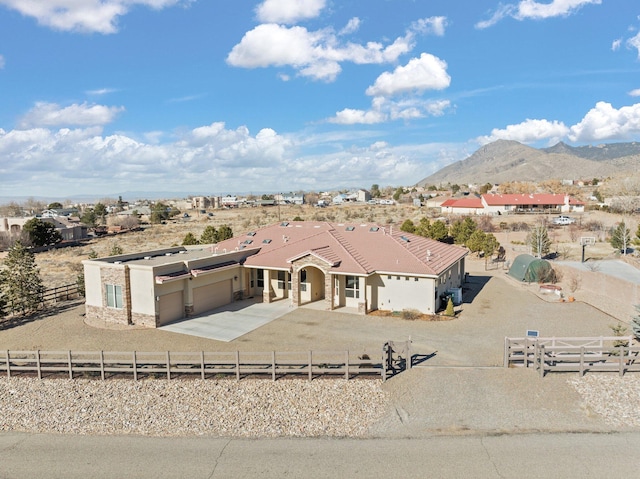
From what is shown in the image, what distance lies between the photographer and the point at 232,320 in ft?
79.9

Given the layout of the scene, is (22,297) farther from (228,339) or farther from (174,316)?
(228,339)

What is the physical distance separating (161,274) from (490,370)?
16.7 m

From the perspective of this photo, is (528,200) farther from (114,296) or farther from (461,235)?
(114,296)

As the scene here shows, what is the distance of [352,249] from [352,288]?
2.88 m

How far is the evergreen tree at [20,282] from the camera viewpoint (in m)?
26.0

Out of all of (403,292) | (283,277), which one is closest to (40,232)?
(283,277)

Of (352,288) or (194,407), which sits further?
(352,288)

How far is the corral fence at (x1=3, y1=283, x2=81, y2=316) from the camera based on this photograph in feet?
86.1

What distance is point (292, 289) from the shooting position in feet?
88.8

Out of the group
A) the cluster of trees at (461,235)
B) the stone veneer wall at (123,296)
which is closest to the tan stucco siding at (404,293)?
the stone veneer wall at (123,296)

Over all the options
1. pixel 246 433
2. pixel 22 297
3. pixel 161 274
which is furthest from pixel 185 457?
pixel 22 297

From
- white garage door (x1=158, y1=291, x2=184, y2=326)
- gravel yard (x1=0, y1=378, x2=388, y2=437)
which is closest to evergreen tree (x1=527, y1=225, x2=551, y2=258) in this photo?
gravel yard (x1=0, y1=378, x2=388, y2=437)

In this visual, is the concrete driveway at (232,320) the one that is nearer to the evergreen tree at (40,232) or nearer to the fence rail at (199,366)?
the fence rail at (199,366)

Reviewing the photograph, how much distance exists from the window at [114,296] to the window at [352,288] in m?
12.9
